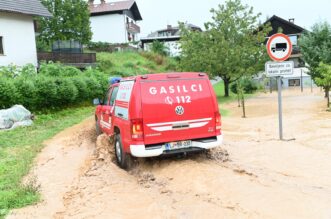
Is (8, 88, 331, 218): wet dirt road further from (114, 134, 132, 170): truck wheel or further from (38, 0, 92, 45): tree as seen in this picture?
(38, 0, 92, 45): tree

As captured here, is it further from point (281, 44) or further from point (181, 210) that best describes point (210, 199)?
point (281, 44)

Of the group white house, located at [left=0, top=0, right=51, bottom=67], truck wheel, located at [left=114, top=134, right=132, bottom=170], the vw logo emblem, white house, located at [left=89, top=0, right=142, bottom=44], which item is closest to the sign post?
the vw logo emblem

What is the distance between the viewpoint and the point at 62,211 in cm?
673

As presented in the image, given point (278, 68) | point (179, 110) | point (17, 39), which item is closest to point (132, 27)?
point (17, 39)

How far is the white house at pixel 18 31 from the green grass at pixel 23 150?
708cm

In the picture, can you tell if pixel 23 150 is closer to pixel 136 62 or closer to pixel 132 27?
pixel 136 62

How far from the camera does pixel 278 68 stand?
1126 centimetres

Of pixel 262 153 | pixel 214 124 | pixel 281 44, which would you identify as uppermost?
pixel 281 44

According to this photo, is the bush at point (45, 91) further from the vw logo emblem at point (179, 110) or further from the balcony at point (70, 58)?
the vw logo emblem at point (179, 110)

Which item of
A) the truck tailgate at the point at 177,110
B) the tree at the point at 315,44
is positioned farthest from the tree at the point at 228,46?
the truck tailgate at the point at 177,110

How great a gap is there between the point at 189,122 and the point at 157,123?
0.66 m

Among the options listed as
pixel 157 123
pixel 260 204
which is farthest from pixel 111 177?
pixel 260 204

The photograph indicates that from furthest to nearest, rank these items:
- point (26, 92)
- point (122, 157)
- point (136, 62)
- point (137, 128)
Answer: point (136, 62)
point (26, 92)
point (122, 157)
point (137, 128)

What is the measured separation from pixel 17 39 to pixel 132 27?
38790 mm
